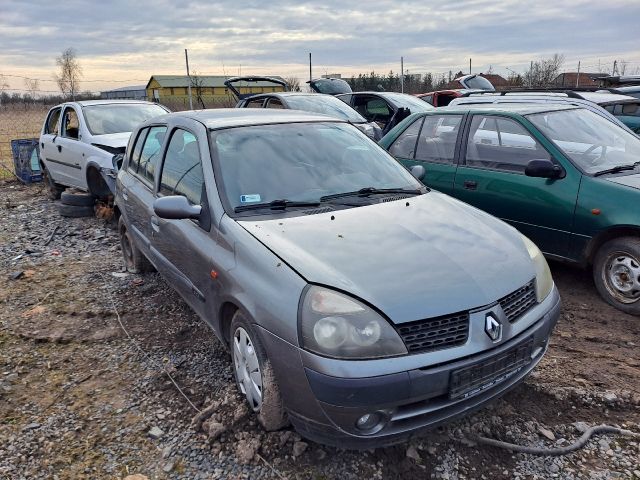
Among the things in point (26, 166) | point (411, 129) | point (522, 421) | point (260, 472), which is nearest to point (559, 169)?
point (411, 129)

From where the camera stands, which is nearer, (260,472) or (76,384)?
(260,472)

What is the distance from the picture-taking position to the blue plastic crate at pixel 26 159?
36.0ft

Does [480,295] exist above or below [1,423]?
above

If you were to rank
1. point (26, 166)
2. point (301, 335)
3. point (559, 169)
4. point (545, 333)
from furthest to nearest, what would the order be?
point (26, 166) → point (559, 169) → point (545, 333) → point (301, 335)

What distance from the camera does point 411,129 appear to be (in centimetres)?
606

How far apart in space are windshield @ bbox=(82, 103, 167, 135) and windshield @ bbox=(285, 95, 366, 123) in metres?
2.31

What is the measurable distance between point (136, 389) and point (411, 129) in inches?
165

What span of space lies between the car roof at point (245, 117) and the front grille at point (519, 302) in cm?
204

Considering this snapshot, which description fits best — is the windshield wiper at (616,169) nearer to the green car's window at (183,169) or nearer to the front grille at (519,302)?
the front grille at (519,302)

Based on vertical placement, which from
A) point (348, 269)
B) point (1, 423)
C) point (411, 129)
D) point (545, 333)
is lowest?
point (1, 423)

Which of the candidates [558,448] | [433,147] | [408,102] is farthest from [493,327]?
[408,102]

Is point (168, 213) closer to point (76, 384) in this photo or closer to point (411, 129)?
point (76, 384)

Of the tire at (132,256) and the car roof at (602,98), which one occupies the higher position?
the car roof at (602,98)

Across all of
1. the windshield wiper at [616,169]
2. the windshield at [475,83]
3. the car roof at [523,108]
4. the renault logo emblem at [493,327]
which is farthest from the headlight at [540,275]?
the windshield at [475,83]
